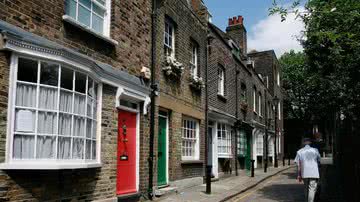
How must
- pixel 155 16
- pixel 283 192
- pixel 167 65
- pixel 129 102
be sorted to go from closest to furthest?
pixel 129 102 → pixel 155 16 → pixel 167 65 → pixel 283 192

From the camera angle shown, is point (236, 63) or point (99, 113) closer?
point (99, 113)

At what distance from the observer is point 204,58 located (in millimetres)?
16281

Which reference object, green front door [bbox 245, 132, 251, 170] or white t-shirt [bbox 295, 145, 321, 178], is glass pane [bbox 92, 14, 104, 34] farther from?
green front door [bbox 245, 132, 251, 170]

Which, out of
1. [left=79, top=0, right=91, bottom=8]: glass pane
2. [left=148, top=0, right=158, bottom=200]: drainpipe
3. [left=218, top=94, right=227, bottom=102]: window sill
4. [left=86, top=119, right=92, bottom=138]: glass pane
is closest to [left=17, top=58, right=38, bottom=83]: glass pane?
[left=86, top=119, right=92, bottom=138]: glass pane

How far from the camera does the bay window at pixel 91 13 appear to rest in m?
8.02

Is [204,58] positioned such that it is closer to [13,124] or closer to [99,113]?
[99,113]

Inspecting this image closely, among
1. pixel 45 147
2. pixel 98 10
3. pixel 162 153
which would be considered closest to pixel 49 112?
pixel 45 147

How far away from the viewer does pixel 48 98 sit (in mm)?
6754

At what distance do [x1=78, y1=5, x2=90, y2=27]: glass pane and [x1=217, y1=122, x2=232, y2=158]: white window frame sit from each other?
10.7 meters

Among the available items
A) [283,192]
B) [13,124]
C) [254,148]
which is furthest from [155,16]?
[254,148]

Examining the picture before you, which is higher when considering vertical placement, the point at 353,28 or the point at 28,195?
the point at 353,28

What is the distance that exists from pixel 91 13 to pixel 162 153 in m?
5.23

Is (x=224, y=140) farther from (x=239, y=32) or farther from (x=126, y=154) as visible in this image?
(x=239, y=32)

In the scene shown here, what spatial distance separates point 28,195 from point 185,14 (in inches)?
384
